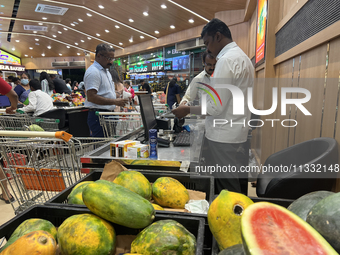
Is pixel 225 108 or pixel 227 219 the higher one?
pixel 225 108

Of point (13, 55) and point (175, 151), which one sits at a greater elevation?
point (13, 55)

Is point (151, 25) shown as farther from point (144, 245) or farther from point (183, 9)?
point (144, 245)

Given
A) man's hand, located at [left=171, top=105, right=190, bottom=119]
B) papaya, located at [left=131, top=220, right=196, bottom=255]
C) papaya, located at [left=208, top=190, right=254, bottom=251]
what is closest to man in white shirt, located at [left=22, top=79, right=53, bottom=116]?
man's hand, located at [left=171, top=105, right=190, bottom=119]

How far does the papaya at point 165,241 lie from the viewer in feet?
1.99

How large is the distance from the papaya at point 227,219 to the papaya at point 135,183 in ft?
1.19

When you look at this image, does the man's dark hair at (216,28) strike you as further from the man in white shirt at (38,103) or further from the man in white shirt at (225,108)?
the man in white shirt at (38,103)

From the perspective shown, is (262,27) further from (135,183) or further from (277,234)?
(277,234)

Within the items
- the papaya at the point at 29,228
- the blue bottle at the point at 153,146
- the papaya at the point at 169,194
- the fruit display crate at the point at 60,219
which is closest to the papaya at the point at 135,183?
the papaya at the point at 169,194

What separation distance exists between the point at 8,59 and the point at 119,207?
24.6 meters

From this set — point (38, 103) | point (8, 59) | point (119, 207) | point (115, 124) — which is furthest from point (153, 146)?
point (8, 59)

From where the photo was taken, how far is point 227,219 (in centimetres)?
60

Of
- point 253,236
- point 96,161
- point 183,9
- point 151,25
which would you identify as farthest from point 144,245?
point 151,25

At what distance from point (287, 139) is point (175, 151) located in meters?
1.43

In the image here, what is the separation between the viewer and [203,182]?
117 centimetres
